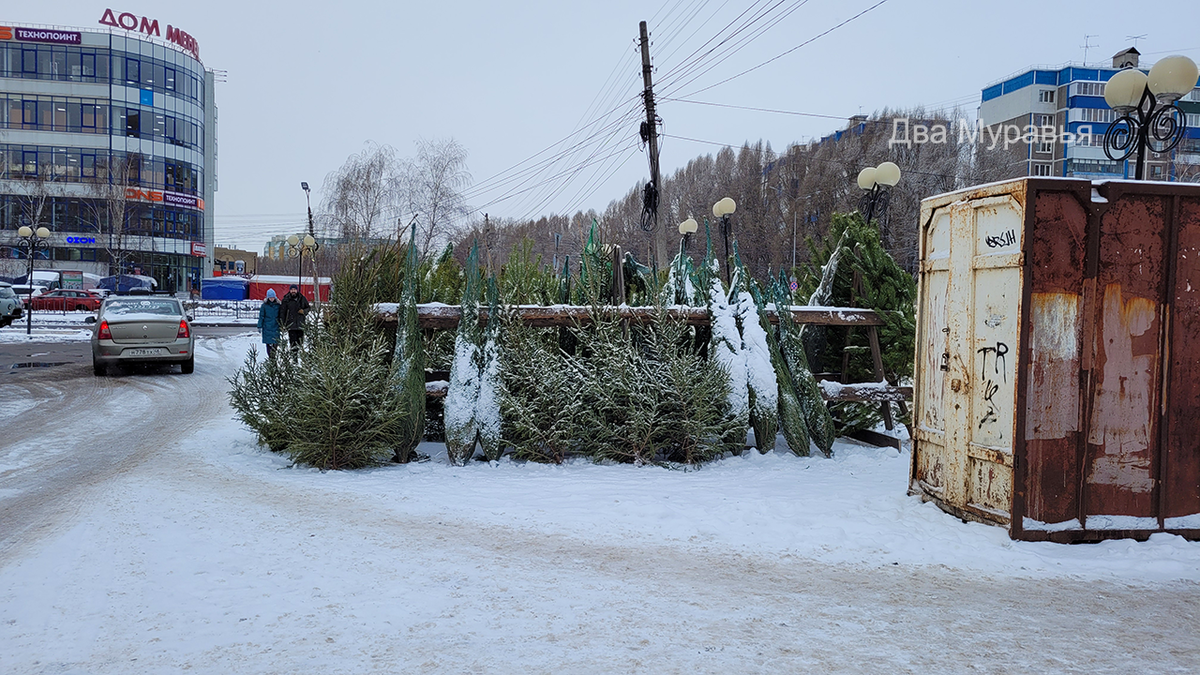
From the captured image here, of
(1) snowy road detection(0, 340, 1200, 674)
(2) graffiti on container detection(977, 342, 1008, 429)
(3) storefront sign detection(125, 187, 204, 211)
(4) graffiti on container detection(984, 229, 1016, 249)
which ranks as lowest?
(1) snowy road detection(0, 340, 1200, 674)

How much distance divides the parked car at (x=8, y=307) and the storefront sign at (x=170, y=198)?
26.5 metres

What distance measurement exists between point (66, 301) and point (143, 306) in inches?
1209

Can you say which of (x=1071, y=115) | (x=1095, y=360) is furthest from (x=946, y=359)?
(x=1071, y=115)

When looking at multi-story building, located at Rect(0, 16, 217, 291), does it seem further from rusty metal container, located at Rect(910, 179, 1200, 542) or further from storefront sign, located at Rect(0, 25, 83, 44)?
rusty metal container, located at Rect(910, 179, 1200, 542)

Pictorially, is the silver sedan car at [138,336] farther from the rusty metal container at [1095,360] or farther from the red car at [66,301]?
the red car at [66,301]

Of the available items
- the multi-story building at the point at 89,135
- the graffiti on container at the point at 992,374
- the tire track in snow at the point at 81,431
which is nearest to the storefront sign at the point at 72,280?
the multi-story building at the point at 89,135

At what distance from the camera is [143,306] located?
16469mm

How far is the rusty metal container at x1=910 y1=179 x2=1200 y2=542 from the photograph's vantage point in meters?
5.28

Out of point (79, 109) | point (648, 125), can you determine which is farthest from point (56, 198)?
point (648, 125)

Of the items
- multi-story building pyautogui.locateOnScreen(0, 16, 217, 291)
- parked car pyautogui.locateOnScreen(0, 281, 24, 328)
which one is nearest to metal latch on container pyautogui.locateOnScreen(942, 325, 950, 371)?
parked car pyautogui.locateOnScreen(0, 281, 24, 328)

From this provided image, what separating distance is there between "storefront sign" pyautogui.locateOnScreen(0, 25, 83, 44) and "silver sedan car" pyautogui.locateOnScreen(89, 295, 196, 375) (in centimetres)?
5942

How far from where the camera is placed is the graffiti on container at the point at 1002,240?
536 centimetres

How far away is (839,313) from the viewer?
880 centimetres

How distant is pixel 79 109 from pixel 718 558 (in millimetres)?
72821
